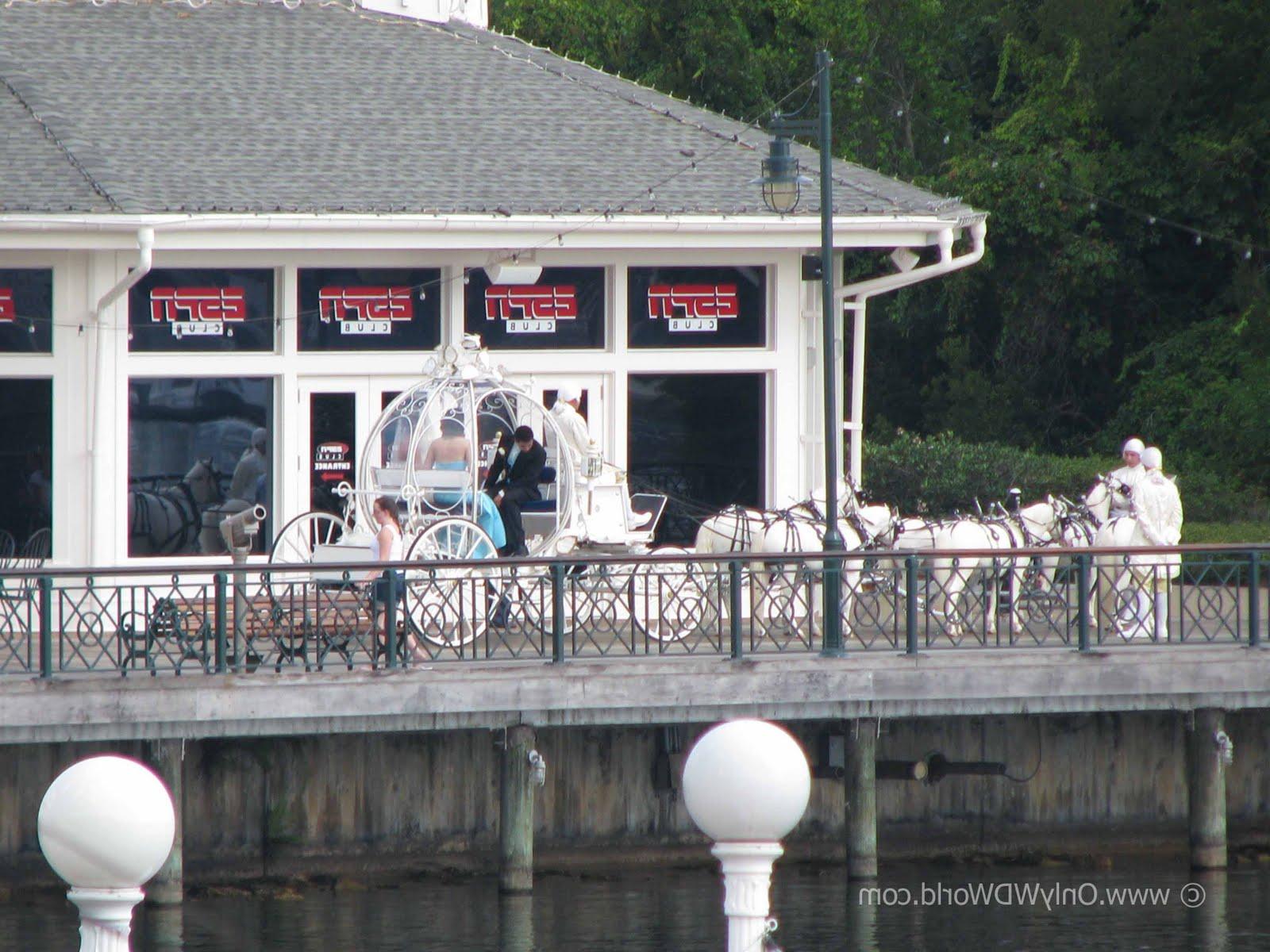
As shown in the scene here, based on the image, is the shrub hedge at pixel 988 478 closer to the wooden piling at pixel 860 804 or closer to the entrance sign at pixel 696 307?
the entrance sign at pixel 696 307

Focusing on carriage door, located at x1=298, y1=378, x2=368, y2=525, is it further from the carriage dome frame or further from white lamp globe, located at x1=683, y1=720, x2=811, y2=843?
white lamp globe, located at x1=683, y1=720, x2=811, y2=843

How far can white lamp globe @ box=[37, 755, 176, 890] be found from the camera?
455cm

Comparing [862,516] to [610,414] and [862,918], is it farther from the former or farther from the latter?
[862,918]

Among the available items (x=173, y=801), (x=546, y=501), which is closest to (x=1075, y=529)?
(x=546, y=501)

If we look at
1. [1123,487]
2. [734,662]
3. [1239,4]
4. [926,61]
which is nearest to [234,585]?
[734,662]

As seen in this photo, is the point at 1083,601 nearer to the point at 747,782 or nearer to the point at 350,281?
the point at 350,281

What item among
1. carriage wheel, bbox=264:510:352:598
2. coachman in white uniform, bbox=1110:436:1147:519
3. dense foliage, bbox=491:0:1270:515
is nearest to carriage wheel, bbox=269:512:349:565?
carriage wheel, bbox=264:510:352:598

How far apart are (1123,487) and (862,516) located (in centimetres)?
216

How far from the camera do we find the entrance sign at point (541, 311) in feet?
58.1

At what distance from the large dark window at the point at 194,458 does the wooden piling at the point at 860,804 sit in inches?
202

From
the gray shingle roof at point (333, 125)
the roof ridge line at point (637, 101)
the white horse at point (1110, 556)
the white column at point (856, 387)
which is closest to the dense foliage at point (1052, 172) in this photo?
the roof ridge line at point (637, 101)

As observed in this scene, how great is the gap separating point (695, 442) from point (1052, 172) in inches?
568

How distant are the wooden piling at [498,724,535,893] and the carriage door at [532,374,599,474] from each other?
12.1ft
